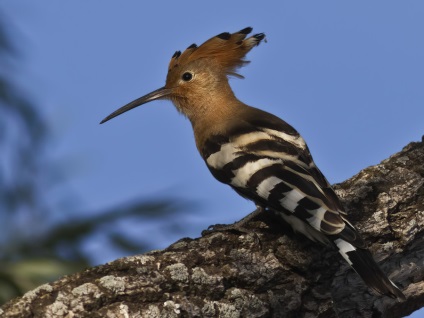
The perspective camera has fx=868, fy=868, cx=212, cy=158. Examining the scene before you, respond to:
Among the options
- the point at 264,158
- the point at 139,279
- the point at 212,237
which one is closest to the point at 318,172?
the point at 264,158

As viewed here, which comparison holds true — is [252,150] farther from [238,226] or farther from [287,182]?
[238,226]

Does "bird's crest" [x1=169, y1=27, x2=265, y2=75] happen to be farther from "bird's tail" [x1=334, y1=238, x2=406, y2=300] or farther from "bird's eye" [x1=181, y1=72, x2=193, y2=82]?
"bird's tail" [x1=334, y1=238, x2=406, y2=300]

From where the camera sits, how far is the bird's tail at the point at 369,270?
7.21 ft

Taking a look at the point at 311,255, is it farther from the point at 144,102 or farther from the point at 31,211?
the point at 144,102

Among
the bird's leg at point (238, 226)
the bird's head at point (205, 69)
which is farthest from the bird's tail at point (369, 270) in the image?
the bird's head at point (205, 69)

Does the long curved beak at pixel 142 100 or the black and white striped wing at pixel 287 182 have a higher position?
the long curved beak at pixel 142 100

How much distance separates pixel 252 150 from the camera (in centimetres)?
278

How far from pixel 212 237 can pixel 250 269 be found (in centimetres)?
15

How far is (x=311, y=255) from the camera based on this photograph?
2.35 meters

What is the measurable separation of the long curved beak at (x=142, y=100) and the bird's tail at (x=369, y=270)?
1582 mm

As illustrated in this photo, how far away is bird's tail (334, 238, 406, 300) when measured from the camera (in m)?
2.20

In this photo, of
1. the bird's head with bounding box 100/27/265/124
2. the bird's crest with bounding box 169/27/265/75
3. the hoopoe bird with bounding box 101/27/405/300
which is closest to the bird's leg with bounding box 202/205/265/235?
the hoopoe bird with bounding box 101/27/405/300

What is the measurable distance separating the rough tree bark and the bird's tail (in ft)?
0.26

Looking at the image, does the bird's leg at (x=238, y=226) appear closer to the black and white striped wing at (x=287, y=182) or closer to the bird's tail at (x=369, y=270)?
the black and white striped wing at (x=287, y=182)
